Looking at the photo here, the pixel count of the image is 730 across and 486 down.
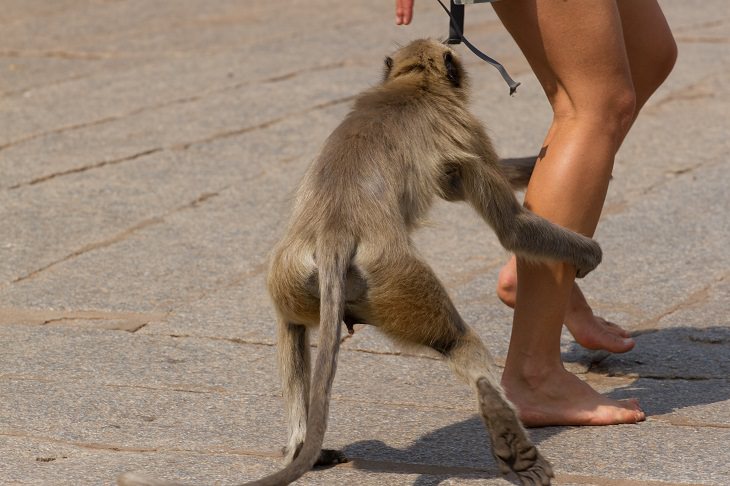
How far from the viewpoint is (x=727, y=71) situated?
8.84 meters

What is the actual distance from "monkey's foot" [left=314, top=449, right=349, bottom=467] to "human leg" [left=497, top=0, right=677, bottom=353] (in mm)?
970

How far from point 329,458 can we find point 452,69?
1131 millimetres

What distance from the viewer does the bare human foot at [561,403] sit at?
370cm

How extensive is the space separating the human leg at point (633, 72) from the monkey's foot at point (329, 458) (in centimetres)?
97

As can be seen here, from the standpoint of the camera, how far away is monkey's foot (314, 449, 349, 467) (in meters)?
3.43

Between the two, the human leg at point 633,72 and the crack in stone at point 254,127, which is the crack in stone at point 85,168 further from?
the human leg at point 633,72

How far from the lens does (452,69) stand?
11.9 ft

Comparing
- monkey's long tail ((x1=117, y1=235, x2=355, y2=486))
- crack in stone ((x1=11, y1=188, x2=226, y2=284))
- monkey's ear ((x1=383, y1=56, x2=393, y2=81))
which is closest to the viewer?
monkey's long tail ((x1=117, y1=235, x2=355, y2=486))

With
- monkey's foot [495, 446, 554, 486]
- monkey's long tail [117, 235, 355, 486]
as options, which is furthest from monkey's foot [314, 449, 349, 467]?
monkey's foot [495, 446, 554, 486]

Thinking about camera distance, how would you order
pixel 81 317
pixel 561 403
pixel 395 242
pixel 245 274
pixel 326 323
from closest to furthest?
1. pixel 326 323
2. pixel 395 242
3. pixel 561 403
4. pixel 81 317
5. pixel 245 274

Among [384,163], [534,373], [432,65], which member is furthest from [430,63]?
[534,373]

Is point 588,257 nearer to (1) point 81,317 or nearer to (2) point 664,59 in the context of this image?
(2) point 664,59

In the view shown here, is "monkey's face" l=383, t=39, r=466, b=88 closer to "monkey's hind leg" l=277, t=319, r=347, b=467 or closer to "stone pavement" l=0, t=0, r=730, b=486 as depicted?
"stone pavement" l=0, t=0, r=730, b=486

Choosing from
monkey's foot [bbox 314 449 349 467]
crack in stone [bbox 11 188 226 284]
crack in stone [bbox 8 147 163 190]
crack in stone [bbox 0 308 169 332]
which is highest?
monkey's foot [bbox 314 449 349 467]
